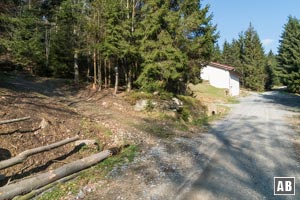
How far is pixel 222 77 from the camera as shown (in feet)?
143

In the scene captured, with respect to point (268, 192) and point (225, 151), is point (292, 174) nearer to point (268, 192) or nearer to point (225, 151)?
point (268, 192)

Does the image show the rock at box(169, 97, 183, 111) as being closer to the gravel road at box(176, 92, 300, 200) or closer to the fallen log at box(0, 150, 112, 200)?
the gravel road at box(176, 92, 300, 200)

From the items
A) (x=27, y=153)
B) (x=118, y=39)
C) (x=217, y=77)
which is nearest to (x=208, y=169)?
(x=27, y=153)

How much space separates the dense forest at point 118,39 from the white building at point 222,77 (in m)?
22.7

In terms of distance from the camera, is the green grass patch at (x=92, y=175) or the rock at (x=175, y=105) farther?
the rock at (x=175, y=105)

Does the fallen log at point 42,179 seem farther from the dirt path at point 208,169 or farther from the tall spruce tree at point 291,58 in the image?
the tall spruce tree at point 291,58

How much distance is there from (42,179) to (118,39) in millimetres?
11743

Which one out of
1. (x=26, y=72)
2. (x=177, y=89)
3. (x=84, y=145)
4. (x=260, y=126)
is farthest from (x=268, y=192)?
(x=26, y=72)

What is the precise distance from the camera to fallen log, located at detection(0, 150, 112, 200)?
→ 530cm

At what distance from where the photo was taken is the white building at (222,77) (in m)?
43.2

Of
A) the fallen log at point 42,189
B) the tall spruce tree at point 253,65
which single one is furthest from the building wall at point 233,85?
the fallen log at point 42,189

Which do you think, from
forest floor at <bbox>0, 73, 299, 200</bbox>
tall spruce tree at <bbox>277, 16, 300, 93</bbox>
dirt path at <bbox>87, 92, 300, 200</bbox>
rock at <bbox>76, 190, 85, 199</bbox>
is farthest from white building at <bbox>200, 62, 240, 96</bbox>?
rock at <bbox>76, 190, 85, 199</bbox>

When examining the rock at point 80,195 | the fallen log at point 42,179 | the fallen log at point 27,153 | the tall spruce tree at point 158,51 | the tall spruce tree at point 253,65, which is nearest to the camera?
the fallen log at point 42,179

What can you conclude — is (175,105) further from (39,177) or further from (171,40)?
(39,177)
